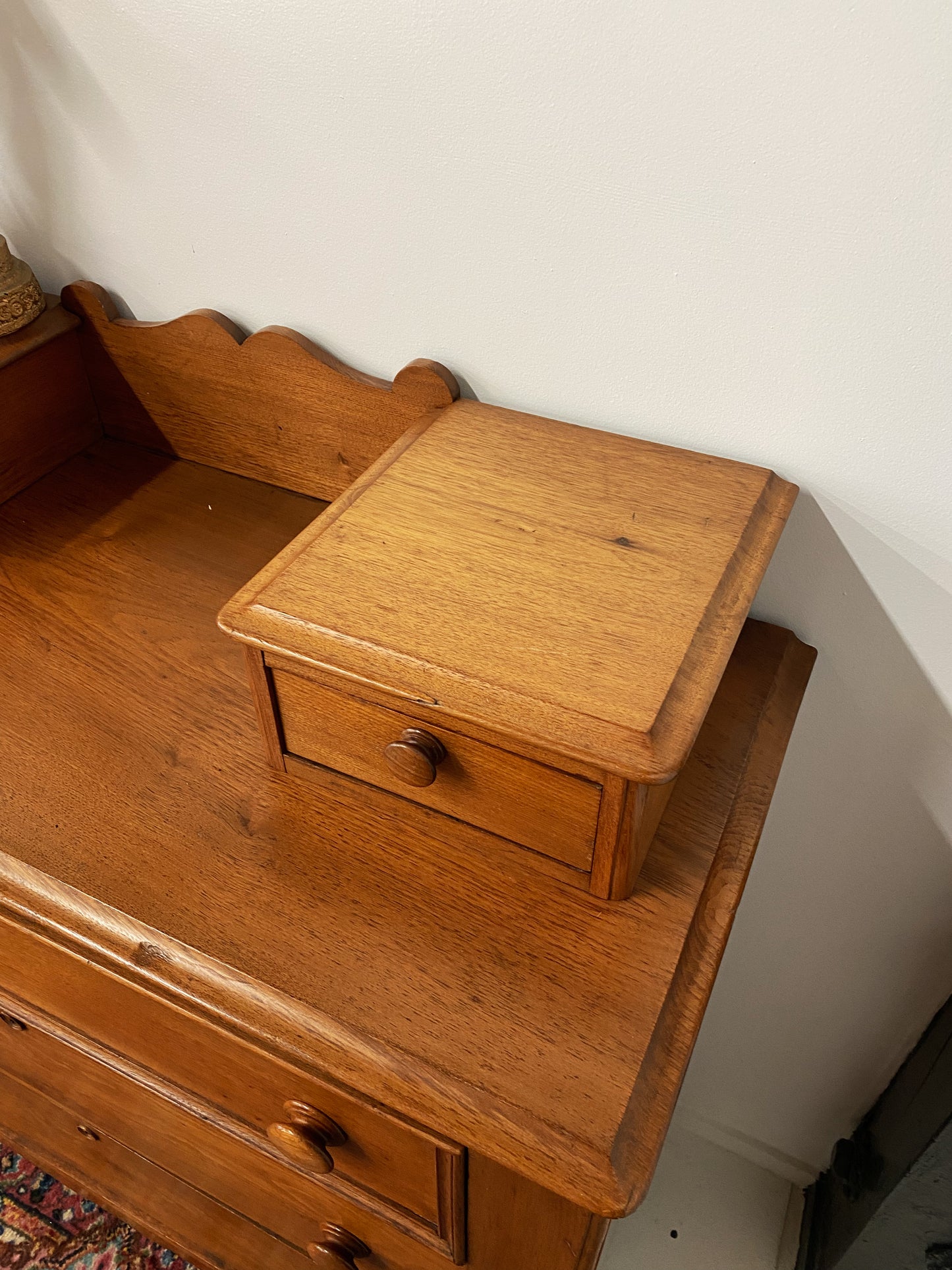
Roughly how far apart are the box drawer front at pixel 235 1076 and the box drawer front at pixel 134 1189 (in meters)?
0.26

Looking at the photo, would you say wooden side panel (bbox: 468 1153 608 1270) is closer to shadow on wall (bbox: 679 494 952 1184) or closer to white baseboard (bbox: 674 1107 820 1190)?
shadow on wall (bbox: 679 494 952 1184)

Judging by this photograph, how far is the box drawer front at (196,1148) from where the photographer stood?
74 centimetres

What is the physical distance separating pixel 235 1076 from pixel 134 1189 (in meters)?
0.47

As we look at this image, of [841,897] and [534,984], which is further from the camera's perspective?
[841,897]

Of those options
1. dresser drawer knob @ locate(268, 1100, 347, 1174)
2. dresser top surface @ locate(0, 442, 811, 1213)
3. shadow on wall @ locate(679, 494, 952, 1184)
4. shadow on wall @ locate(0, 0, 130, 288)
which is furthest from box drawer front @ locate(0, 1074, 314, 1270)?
shadow on wall @ locate(0, 0, 130, 288)

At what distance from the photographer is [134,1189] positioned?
0.99m

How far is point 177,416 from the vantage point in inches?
36.6

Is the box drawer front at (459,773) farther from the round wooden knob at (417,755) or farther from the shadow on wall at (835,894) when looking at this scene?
the shadow on wall at (835,894)

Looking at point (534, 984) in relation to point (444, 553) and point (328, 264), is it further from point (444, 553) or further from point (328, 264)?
point (328, 264)

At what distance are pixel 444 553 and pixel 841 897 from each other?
0.59 metres

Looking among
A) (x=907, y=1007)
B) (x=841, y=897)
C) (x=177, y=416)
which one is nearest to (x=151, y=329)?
(x=177, y=416)

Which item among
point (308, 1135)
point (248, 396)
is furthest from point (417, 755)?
point (248, 396)

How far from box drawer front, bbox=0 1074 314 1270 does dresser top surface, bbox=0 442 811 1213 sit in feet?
1.50

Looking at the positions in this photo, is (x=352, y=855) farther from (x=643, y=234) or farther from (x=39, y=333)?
(x=39, y=333)
